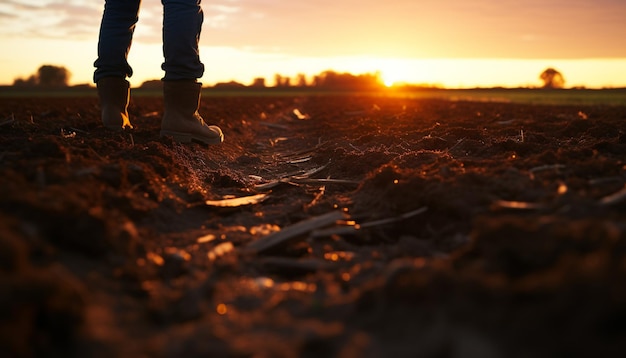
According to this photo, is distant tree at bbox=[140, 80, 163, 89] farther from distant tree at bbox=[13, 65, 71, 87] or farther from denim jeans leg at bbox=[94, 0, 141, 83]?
denim jeans leg at bbox=[94, 0, 141, 83]

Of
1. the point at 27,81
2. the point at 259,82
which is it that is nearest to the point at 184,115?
the point at 259,82

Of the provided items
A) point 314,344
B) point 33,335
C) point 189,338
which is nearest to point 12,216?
point 33,335

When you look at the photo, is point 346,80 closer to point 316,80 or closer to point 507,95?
point 316,80

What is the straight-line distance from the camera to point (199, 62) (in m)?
4.87

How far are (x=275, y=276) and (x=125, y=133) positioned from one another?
371cm

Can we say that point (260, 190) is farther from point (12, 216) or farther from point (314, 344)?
point (314, 344)

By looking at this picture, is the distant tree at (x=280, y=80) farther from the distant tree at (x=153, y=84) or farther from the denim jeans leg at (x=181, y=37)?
the denim jeans leg at (x=181, y=37)

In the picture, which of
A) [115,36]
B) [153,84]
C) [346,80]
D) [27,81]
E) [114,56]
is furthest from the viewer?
[346,80]

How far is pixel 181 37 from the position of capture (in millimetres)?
4469

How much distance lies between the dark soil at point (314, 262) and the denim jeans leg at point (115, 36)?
1.60 meters

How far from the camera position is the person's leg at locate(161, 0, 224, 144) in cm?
443

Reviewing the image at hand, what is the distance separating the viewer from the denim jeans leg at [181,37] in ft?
14.5

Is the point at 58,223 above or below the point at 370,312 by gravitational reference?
above

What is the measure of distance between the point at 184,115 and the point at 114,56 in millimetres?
983
